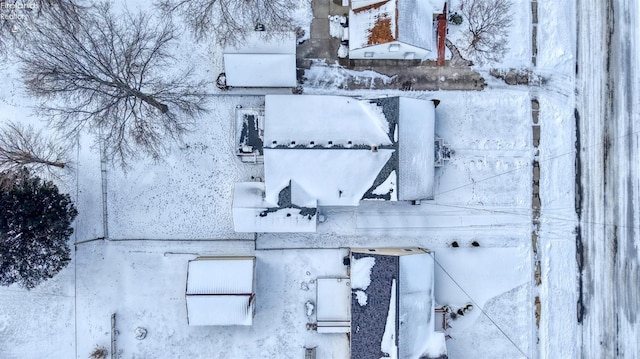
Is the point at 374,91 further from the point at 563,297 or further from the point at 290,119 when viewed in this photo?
the point at 563,297

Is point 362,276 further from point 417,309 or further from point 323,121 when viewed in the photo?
point 323,121

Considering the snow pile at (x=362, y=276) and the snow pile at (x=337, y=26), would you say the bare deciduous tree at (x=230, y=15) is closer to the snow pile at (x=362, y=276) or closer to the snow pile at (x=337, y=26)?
the snow pile at (x=337, y=26)

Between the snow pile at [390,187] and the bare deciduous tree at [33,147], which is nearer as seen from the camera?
the snow pile at [390,187]

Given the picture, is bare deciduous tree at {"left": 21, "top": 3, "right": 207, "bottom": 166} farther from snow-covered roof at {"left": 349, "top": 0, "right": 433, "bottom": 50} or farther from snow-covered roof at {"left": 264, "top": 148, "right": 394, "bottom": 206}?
snow-covered roof at {"left": 349, "top": 0, "right": 433, "bottom": 50}

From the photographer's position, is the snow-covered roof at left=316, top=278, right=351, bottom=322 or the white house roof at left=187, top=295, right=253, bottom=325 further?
the snow-covered roof at left=316, top=278, right=351, bottom=322

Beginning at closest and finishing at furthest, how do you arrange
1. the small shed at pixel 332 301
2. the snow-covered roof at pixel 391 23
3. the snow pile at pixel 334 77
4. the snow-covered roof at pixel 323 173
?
1. the snow-covered roof at pixel 391 23
2. the snow-covered roof at pixel 323 173
3. the small shed at pixel 332 301
4. the snow pile at pixel 334 77

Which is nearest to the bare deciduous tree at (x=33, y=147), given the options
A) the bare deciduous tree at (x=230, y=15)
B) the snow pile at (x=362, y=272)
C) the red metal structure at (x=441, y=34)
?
the bare deciduous tree at (x=230, y=15)

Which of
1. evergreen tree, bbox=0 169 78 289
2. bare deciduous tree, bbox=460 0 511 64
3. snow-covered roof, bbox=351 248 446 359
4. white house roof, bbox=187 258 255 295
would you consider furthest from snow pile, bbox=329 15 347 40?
evergreen tree, bbox=0 169 78 289
